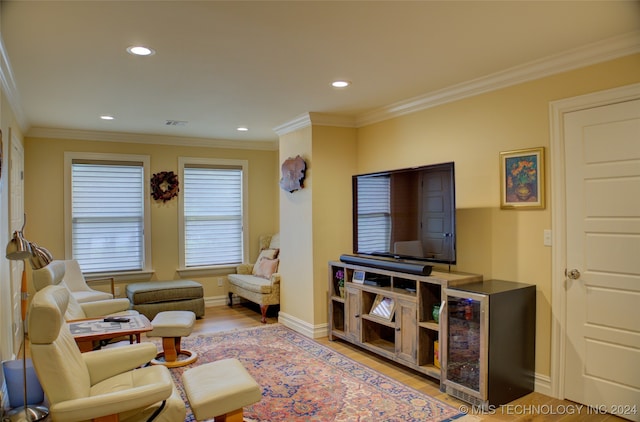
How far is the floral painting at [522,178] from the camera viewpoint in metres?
3.19

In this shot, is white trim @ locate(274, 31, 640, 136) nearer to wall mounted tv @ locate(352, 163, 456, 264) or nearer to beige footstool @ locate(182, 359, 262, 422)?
wall mounted tv @ locate(352, 163, 456, 264)

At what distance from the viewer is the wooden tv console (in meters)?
3.49

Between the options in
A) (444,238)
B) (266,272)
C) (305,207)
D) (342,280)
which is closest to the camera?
(444,238)

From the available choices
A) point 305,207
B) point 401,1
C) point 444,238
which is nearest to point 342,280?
point 305,207

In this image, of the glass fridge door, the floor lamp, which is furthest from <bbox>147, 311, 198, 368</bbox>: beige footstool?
the glass fridge door

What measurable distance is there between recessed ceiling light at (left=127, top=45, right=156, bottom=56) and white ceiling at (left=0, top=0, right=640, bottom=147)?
0.22 ft

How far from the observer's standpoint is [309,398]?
125 inches

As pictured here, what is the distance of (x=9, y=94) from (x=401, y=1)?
3190 mm

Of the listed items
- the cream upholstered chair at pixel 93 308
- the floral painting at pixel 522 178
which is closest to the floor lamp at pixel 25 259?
the cream upholstered chair at pixel 93 308

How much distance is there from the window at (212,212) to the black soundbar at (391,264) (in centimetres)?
266

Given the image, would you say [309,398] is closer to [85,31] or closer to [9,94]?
[85,31]

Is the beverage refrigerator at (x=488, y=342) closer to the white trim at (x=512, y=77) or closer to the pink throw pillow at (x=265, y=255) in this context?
the white trim at (x=512, y=77)

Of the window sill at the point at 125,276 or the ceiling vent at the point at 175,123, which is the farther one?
the window sill at the point at 125,276

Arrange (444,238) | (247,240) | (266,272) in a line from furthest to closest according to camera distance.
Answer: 1. (247,240)
2. (266,272)
3. (444,238)
